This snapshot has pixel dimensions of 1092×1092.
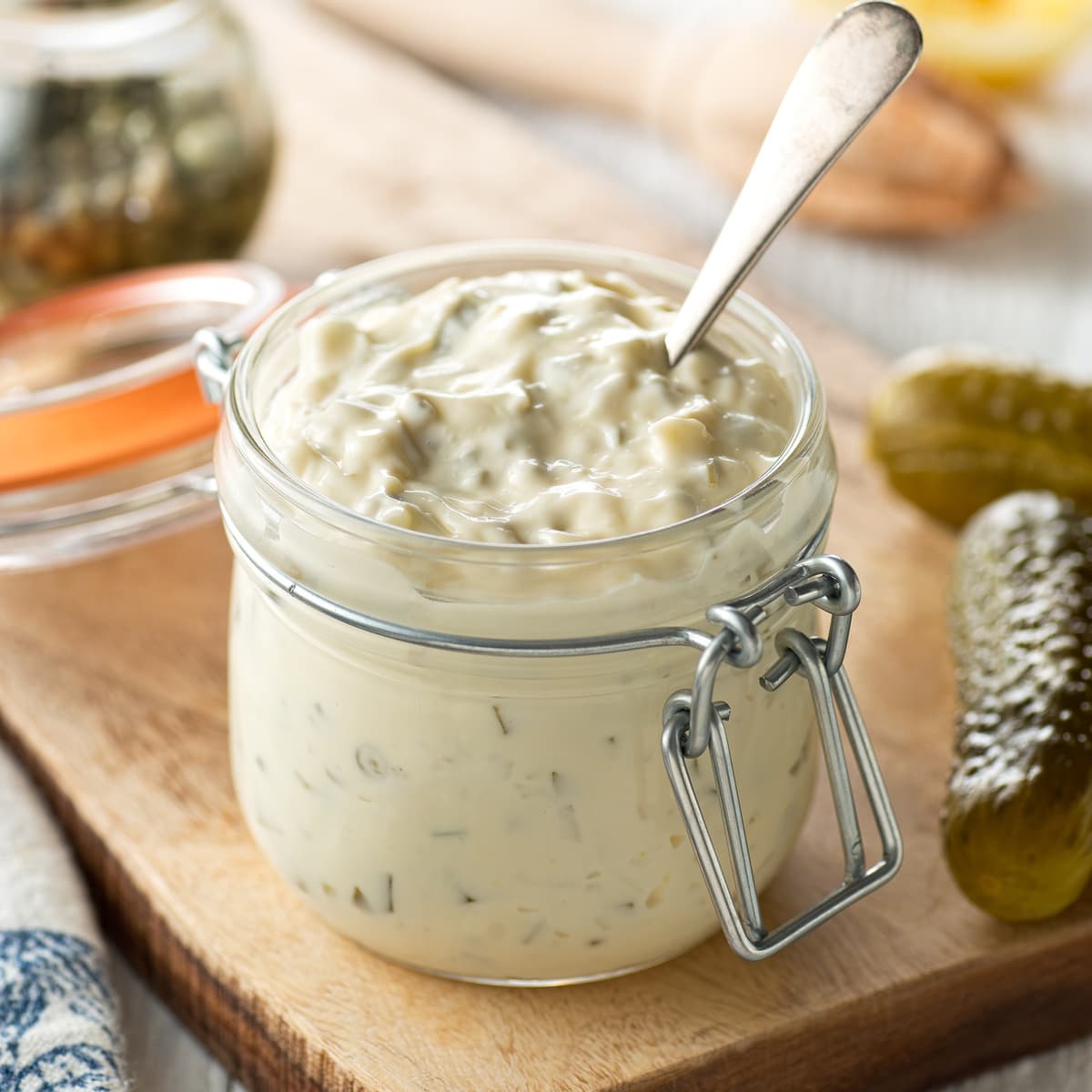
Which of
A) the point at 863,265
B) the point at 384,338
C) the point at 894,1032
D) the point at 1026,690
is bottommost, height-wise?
the point at 863,265

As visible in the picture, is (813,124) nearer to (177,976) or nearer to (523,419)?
(523,419)

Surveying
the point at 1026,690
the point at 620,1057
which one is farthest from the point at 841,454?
the point at 620,1057

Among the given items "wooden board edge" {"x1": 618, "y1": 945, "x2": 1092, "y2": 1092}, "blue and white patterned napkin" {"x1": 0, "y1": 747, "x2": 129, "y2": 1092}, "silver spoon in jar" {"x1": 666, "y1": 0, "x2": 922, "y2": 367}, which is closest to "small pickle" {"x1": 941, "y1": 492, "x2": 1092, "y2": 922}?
→ "wooden board edge" {"x1": 618, "y1": 945, "x2": 1092, "y2": 1092}

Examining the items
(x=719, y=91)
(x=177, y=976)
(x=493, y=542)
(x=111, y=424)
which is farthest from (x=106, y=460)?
(x=719, y=91)

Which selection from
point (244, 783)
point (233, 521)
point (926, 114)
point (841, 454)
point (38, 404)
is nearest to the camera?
point (233, 521)

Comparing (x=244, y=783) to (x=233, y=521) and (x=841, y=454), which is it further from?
(x=841, y=454)

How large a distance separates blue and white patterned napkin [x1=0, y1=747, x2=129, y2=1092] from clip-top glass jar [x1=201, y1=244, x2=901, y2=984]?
0.47 ft

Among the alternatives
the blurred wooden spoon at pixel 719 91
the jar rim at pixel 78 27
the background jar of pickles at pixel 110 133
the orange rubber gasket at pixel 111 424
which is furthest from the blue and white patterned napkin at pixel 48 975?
the blurred wooden spoon at pixel 719 91

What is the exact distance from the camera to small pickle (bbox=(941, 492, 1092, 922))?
938 millimetres

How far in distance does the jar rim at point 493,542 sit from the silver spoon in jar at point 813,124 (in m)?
0.07

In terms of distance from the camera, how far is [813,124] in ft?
2.77

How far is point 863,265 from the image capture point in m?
1.99

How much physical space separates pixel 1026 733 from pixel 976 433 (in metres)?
0.41

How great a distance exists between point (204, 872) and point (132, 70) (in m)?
0.88
